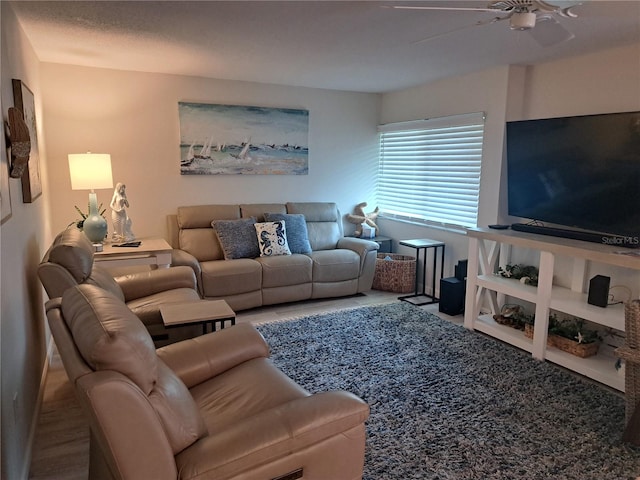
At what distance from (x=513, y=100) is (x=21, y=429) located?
4.18 m

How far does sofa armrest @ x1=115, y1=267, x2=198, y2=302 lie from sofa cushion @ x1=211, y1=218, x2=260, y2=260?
1002mm

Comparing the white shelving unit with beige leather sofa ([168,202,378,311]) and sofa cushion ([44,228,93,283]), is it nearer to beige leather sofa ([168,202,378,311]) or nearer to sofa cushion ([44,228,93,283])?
beige leather sofa ([168,202,378,311])

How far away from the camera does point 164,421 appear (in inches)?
55.0

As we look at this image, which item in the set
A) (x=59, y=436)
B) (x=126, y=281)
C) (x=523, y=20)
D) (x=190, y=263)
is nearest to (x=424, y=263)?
(x=190, y=263)

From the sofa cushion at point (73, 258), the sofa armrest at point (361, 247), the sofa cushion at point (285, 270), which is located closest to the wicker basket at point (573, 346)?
the sofa armrest at point (361, 247)

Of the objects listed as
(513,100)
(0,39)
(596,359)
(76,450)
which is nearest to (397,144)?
(513,100)

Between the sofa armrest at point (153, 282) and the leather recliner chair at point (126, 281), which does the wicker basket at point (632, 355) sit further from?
the sofa armrest at point (153, 282)

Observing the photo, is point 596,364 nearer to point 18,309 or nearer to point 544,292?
point 544,292

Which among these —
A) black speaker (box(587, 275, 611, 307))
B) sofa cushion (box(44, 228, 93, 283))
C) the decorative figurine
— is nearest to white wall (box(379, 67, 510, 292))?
black speaker (box(587, 275, 611, 307))

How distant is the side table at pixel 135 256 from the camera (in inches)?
146

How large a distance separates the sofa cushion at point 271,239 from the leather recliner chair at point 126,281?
1183mm

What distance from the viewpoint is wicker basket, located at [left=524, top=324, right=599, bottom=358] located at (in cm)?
327

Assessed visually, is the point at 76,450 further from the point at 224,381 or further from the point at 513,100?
the point at 513,100

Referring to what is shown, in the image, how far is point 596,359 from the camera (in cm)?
326
